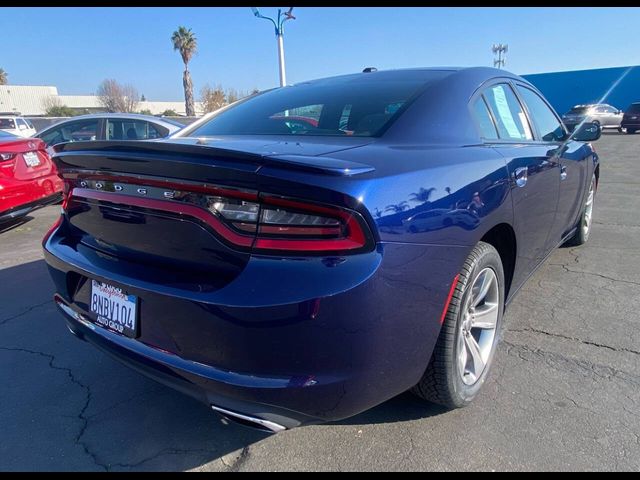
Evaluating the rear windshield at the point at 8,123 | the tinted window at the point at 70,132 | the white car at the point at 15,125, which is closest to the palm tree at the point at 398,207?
the tinted window at the point at 70,132

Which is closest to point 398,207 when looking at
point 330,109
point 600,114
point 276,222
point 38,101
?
point 276,222

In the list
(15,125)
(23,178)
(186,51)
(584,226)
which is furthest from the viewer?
(186,51)

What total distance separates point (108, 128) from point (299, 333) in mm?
7487

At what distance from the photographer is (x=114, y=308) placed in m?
1.81

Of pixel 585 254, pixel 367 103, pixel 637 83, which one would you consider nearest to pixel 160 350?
pixel 367 103

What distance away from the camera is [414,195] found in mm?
1631

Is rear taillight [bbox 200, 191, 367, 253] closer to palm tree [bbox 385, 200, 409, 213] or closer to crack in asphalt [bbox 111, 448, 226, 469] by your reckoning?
palm tree [bbox 385, 200, 409, 213]

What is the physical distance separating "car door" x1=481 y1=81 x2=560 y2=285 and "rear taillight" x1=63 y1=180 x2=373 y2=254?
4.20 feet

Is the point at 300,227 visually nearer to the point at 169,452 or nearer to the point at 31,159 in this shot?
the point at 169,452

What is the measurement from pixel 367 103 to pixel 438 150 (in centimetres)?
59

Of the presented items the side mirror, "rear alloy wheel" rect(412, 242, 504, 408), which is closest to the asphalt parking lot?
"rear alloy wheel" rect(412, 242, 504, 408)

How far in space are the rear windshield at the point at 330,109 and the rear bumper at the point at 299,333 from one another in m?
0.81

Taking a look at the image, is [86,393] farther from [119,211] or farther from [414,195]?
[414,195]

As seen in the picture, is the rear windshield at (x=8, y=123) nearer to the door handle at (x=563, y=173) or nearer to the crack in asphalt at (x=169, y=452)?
the crack in asphalt at (x=169, y=452)
